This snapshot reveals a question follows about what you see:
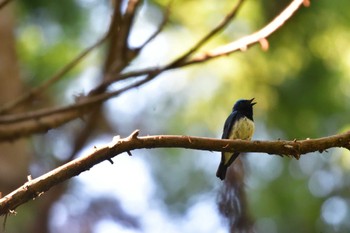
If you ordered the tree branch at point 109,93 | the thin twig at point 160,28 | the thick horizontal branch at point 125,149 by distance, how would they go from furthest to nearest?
the thin twig at point 160,28, the tree branch at point 109,93, the thick horizontal branch at point 125,149

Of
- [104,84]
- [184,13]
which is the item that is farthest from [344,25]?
[104,84]

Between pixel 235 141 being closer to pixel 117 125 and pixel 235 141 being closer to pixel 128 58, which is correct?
pixel 128 58

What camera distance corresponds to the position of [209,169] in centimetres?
572

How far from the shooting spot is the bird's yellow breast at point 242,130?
3346mm

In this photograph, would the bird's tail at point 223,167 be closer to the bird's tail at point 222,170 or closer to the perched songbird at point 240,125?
the bird's tail at point 222,170

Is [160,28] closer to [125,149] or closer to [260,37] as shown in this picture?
[260,37]

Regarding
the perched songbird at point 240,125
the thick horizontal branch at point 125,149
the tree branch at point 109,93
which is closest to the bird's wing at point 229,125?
the perched songbird at point 240,125

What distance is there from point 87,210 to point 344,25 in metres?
2.72

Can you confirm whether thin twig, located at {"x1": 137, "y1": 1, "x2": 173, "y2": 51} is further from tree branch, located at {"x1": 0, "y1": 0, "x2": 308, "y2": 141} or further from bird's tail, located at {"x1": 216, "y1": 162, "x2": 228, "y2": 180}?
bird's tail, located at {"x1": 216, "y1": 162, "x2": 228, "y2": 180}

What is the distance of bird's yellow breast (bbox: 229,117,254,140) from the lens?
3346 mm

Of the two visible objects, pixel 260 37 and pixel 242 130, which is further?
pixel 242 130

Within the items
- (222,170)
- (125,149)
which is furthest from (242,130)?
(125,149)

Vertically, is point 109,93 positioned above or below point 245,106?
above

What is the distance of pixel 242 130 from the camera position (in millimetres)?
3357
